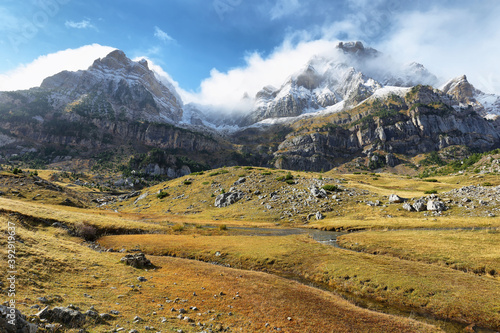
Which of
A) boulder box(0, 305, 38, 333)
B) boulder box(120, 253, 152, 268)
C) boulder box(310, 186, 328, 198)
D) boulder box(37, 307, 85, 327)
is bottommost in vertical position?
boulder box(120, 253, 152, 268)

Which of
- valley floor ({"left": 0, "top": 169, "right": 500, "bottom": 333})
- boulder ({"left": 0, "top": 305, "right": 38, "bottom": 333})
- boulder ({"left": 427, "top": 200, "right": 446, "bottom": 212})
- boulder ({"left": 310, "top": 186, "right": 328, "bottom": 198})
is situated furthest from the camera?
boulder ({"left": 310, "top": 186, "right": 328, "bottom": 198})

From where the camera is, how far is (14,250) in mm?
18141

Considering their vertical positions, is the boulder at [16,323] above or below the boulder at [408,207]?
below

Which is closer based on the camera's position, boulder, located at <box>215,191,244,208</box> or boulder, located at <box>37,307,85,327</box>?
boulder, located at <box>37,307,85,327</box>

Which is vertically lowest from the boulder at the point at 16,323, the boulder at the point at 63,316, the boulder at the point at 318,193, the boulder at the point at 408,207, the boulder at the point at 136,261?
the boulder at the point at 136,261

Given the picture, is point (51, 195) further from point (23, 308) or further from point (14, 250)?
point (23, 308)

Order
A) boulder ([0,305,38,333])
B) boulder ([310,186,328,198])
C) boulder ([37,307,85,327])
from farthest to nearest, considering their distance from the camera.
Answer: boulder ([310,186,328,198]) < boulder ([37,307,85,327]) < boulder ([0,305,38,333])

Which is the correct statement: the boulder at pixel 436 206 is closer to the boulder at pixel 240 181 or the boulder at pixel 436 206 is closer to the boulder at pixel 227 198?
the boulder at pixel 227 198

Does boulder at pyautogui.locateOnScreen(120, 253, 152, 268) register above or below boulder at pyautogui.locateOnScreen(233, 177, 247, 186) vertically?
below

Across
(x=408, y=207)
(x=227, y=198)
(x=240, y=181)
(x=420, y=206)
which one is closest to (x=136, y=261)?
(x=408, y=207)

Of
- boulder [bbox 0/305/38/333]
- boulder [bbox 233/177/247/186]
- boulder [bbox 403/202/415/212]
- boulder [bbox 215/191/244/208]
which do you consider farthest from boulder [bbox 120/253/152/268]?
boulder [bbox 233/177/247/186]

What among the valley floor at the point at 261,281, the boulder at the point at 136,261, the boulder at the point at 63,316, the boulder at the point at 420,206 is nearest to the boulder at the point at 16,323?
the valley floor at the point at 261,281

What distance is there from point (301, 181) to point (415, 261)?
223 ft

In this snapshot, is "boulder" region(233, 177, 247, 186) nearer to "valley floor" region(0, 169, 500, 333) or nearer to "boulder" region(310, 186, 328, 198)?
"boulder" region(310, 186, 328, 198)
